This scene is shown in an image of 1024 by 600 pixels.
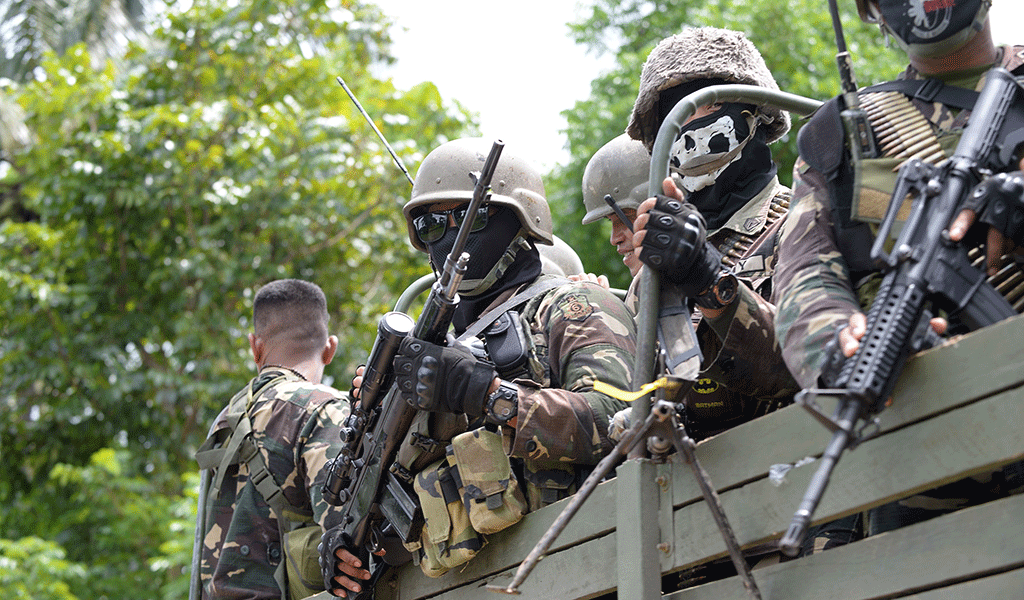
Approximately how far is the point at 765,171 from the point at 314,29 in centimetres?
983

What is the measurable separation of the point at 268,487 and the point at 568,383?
1.81m

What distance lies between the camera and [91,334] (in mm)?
11820

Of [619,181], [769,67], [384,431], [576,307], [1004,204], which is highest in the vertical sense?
[769,67]

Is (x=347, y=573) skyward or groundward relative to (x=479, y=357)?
groundward

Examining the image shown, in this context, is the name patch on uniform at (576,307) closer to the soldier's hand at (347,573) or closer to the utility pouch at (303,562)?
the soldier's hand at (347,573)

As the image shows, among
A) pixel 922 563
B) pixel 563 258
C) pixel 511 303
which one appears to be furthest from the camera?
pixel 563 258

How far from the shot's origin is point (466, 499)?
12.0ft

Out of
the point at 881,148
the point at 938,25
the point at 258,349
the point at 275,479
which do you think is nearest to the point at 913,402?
the point at 881,148

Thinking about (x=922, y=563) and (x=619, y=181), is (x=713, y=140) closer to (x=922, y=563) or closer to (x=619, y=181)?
(x=619, y=181)

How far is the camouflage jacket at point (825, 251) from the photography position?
272cm

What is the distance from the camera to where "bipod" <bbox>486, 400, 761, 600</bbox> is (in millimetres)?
2736

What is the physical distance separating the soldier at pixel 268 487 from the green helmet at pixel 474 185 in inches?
39.0

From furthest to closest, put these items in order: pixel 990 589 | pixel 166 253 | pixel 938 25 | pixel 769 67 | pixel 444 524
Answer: pixel 769 67
pixel 166 253
pixel 444 524
pixel 938 25
pixel 990 589

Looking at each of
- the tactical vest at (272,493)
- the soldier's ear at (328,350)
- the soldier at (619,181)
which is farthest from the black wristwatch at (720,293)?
the soldier's ear at (328,350)
